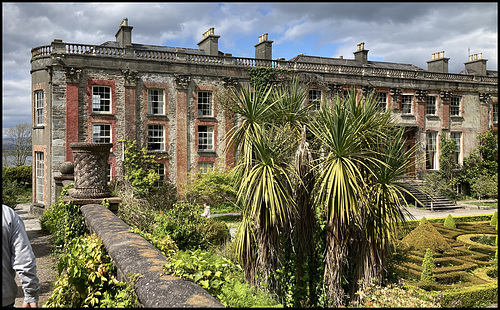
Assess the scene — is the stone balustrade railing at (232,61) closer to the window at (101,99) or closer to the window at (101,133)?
the window at (101,99)

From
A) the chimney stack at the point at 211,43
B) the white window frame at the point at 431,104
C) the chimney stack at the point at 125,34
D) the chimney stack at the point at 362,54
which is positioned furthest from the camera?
the chimney stack at the point at 362,54

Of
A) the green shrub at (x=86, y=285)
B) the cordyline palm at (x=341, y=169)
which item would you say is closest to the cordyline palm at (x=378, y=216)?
the cordyline palm at (x=341, y=169)

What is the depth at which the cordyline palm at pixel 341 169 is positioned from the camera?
23.8ft

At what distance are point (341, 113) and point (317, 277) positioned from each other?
3444 millimetres

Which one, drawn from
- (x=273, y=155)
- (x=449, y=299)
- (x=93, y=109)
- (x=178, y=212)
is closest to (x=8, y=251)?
(x=273, y=155)

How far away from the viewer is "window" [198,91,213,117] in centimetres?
2559

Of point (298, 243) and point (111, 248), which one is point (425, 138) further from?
point (111, 248)

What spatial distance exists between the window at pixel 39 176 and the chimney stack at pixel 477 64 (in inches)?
1343

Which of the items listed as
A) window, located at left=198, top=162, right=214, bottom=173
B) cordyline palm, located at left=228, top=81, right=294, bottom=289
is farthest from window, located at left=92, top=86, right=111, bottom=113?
cordyline palm, located at left=228, top=81, right=294, bottom=289

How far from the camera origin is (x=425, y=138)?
102ft

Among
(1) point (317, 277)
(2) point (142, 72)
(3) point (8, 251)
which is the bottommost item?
(1) point (317, 277)

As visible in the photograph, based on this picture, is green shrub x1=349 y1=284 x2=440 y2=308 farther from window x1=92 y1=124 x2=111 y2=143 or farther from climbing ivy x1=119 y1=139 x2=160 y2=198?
window x1=92 y1=124 x2=111 y2=143

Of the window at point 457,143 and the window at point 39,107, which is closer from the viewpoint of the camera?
the window at point 39,107

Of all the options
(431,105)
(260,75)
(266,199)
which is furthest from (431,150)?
(266,199)
